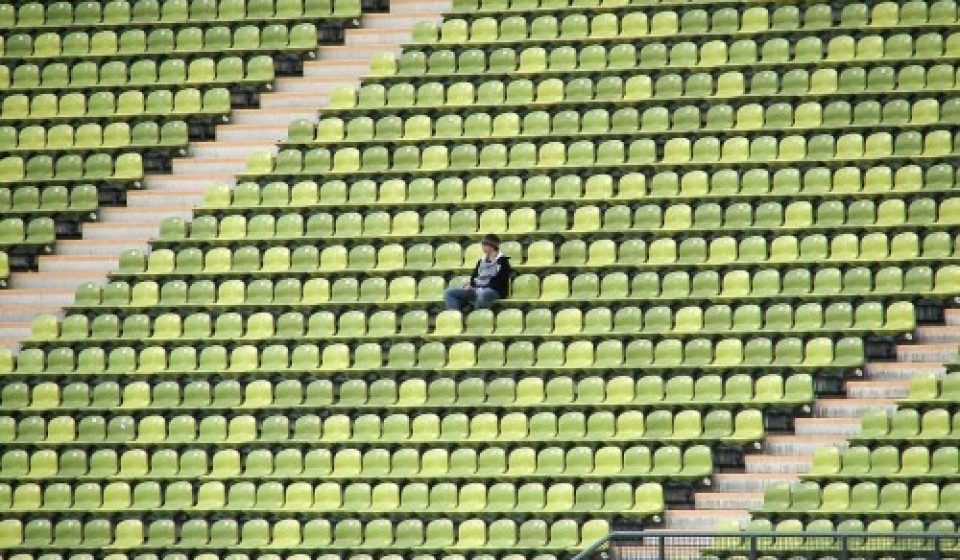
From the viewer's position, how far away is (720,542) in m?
17.1

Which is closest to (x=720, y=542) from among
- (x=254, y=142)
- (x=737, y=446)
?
(x=737, y=446)

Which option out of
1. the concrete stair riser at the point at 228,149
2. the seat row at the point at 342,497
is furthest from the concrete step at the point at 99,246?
the seat row at the point at 342,497

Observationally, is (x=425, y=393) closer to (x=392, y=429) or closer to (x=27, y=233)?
(x=392, y=429)

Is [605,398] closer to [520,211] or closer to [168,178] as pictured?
[520,211]

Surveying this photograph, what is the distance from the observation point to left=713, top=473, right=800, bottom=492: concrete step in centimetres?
1828

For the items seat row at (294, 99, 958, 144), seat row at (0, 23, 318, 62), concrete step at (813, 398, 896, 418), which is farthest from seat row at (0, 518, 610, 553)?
seat row at (0, 23, 318, 62)

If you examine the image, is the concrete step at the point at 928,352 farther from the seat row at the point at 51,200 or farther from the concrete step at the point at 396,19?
the seat row at the point at 51,200

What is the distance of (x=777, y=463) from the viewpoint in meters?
18.3

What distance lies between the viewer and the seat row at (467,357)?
61.8ft

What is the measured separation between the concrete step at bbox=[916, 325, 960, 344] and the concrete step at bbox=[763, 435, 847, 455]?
3.91ft

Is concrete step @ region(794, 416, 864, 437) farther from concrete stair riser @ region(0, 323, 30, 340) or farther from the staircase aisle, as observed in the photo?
concrete stair riser @ region(0, 323, 30, 340)

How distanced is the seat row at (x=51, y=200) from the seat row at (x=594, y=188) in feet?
3.88

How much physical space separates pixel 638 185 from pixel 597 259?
33.1 inches

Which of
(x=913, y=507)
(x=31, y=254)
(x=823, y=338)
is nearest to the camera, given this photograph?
(x=913, y=507)
